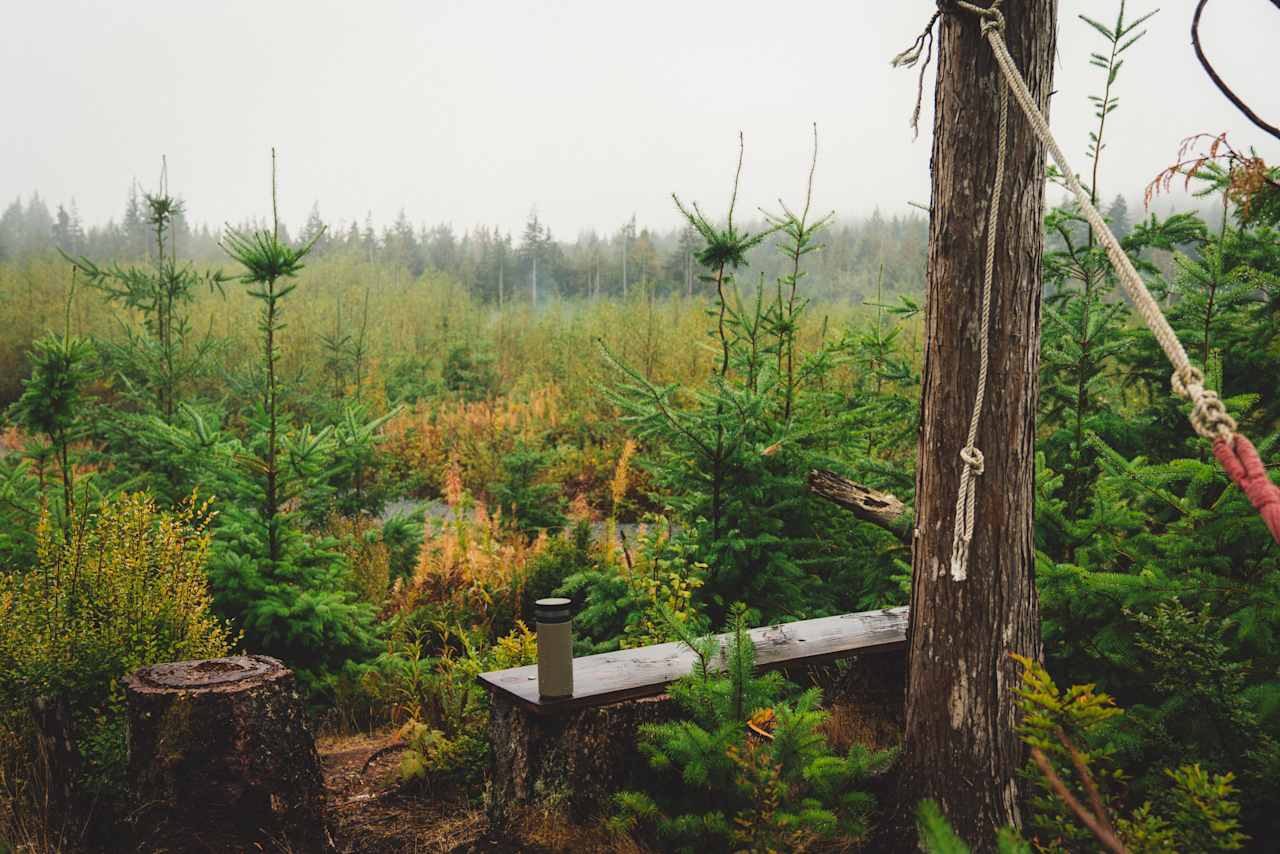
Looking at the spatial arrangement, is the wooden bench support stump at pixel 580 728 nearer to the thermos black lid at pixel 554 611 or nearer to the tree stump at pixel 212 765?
the thermos black lid at pixel 554 611

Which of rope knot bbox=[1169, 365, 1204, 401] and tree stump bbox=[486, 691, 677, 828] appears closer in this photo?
rope knot bbox=[1169, 365, 1204, 401]

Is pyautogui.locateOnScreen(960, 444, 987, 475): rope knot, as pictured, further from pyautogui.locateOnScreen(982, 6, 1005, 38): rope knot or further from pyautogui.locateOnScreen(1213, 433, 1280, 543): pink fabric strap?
pyautogui.locateOnScreen(1213, 433, 1280, 543): pink fabric strap

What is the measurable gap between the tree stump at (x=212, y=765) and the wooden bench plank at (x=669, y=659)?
77 centimetres

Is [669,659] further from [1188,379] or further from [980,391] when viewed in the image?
[1188,379]

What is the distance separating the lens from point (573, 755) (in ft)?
9.87

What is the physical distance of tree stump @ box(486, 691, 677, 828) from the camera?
3004 millimetres

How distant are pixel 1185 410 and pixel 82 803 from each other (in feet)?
15.1

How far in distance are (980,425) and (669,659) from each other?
5.14 feet

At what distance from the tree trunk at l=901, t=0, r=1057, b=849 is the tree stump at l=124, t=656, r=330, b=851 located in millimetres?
2135

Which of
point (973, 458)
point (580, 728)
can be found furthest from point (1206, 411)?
point (580, 728)

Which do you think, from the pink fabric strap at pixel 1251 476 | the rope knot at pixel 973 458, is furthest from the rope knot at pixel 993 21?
the pink fabric strap at pixel 1251 476

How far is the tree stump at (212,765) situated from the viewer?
2.83m

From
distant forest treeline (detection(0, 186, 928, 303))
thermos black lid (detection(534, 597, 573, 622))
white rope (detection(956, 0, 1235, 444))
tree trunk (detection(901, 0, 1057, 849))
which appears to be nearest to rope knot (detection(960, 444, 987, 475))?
tree trunk (detection(901, 0, 1057, 849))

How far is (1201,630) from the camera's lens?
8.09 ft
